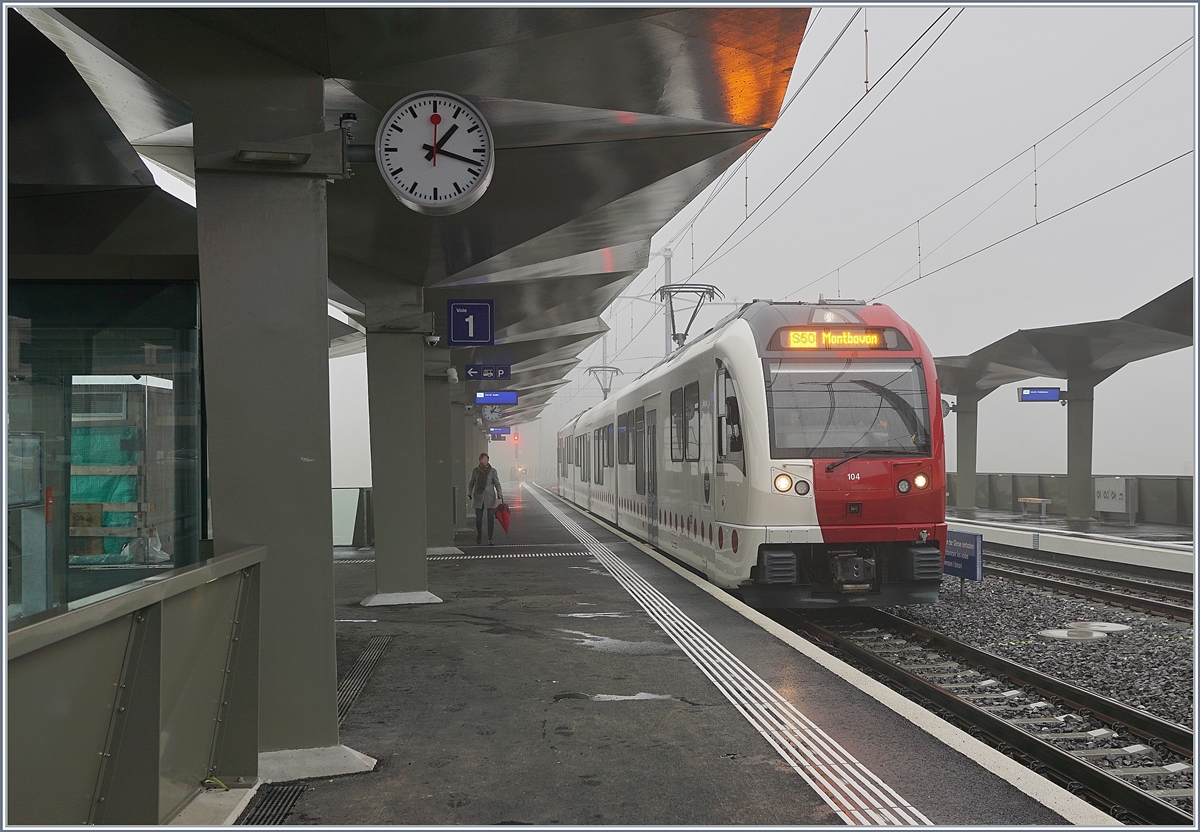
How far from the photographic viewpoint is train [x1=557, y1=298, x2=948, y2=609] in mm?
9039

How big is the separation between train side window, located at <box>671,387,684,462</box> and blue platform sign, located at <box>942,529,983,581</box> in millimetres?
3412

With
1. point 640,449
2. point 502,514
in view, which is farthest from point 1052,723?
point 502,514

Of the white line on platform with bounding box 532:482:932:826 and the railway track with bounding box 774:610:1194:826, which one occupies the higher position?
the white line on platform with bounding box 532:482:932:826

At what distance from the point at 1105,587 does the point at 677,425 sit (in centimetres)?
606

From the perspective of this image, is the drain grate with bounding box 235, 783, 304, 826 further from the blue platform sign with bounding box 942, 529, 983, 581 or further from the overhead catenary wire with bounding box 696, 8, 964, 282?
the blue platform sign with bounding box 942, 529, 983, 581

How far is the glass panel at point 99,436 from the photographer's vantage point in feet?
16.9

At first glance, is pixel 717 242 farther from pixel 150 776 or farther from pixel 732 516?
pixel 150 776

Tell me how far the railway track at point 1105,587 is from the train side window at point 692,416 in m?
5.10

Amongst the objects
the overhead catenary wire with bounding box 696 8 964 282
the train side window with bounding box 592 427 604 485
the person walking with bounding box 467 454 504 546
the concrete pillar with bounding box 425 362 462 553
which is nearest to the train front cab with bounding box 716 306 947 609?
the overhead catenary wire with bounding box 696 8 964 282

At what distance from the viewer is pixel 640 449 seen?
15891mm

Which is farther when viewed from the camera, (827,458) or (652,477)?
(652,477)

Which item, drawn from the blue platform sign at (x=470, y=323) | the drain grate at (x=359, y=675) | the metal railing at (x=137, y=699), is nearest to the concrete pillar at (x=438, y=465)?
the blue platform sign at (x=470, y=323)

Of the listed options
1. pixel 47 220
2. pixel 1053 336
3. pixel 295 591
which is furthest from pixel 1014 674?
pixel 1053 336

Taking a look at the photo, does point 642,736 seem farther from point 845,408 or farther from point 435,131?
point 845,408
